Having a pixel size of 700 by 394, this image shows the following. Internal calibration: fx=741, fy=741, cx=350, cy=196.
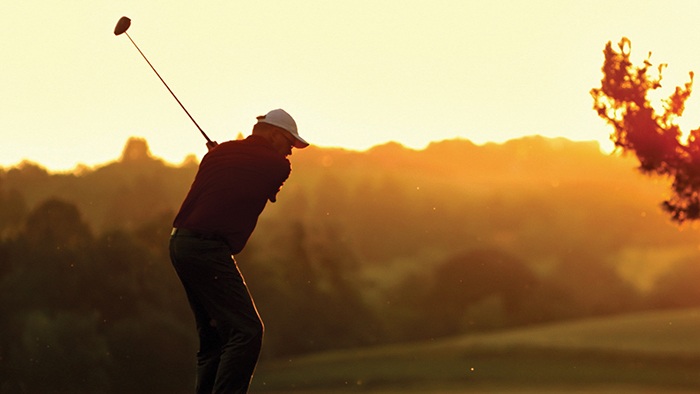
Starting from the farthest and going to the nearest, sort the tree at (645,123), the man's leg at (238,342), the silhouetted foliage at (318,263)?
the silhouetted foliage at (318,263), the tree at (645,123), the man's leg at (238,342)

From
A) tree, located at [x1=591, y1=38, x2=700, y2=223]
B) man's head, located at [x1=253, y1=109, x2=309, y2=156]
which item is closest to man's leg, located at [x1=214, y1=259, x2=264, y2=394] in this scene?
man's head, located at [x1=253, y1=109, x2=309, y2=156]

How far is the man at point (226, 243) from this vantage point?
190 inches

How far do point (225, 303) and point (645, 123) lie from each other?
322 inches

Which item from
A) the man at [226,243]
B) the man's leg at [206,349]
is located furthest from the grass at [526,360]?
the man at [226,243]

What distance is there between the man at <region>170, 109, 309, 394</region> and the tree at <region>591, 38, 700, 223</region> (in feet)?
24.2

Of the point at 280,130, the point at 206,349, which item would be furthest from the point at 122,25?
the point at 206,349

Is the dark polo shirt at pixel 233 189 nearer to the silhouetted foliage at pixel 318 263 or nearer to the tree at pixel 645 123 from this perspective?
the tree at pixel 645 123

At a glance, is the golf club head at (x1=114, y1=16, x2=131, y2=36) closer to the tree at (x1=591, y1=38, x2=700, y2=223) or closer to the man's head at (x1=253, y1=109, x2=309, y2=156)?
the man's head at (x1=253, y1=109, x2=309, y2=156)

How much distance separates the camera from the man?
4.83 meters

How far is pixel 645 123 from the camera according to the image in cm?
1094

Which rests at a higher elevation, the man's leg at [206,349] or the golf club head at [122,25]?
the golf club head at [122,25]

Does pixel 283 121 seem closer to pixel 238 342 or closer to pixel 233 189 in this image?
pixel 233 189

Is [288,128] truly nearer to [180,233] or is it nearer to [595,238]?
[180,233]

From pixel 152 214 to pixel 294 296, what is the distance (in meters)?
11.1
